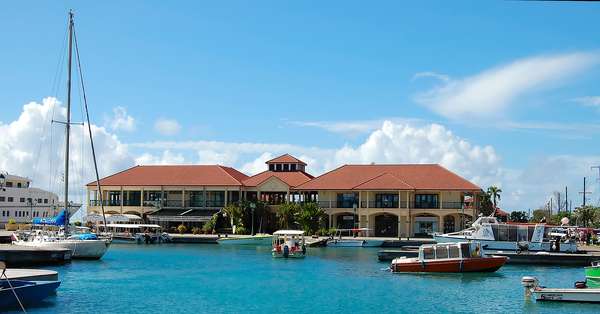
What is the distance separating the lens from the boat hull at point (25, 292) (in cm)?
2700

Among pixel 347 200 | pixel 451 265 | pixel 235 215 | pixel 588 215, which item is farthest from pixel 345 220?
pixel 588 215

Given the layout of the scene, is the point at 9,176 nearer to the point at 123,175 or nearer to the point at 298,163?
the point at 123,175

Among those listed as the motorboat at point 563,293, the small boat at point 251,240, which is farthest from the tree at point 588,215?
the motorboat at point 563,293

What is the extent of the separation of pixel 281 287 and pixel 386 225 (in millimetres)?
46481

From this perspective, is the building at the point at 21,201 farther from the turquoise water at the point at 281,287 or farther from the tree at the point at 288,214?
the turquoise water at the point at 281,287

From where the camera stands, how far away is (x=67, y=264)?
4731 cm

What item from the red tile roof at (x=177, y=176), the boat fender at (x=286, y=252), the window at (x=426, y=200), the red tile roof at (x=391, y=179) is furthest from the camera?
the red tile roof at (x=177, y=176)

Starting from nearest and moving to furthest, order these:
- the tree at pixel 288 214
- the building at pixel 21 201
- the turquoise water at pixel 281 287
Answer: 1. the turquoise water at pixel 281 287
2. the tree at pixel 288 214
3. the building at pixel 21 201

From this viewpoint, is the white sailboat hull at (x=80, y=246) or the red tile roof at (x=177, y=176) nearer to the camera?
the white sailboat hull at (x=80, y=246)

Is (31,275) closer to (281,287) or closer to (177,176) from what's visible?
(281,287)

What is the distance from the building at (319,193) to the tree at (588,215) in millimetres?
35534

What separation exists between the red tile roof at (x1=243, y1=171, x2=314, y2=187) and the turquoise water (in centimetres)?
3151

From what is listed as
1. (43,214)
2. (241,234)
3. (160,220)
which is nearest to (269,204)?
(241,234)

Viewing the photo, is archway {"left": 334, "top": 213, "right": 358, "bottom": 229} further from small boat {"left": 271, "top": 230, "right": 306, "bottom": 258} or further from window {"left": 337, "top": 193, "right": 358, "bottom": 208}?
small boat {"left": 271, "top": 230, "right": 306, "bottom": 258}
